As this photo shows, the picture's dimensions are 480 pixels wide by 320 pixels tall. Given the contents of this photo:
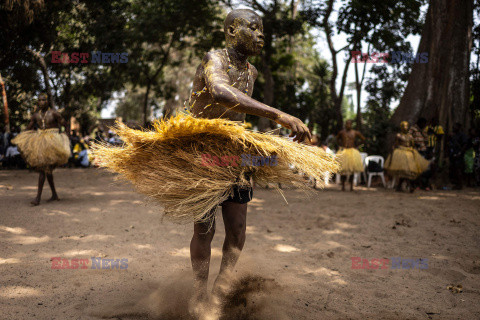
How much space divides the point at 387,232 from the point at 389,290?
7.35 ft

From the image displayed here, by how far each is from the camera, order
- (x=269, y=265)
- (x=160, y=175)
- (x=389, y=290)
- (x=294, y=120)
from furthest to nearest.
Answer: (x=269, y=265), (x=389, y=290), (x=160, y=175), (x=294, y=120)

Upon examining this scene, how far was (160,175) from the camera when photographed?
223cm

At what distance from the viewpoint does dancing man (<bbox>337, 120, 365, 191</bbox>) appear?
31.6 feet

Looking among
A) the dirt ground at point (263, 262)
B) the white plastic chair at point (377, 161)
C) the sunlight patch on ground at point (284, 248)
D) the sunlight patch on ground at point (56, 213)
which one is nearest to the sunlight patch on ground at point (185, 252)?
the dirt ground at point (263, 262)

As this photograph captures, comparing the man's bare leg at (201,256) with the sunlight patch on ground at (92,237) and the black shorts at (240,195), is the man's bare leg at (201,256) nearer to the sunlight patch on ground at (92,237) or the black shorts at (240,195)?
the black shorts at (240,195)

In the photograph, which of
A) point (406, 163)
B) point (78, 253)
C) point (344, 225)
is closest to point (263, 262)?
point (78, 253)

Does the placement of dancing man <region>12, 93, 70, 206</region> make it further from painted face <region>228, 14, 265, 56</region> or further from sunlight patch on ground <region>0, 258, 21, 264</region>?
painted face <region>228, 14, 265, 56</region>

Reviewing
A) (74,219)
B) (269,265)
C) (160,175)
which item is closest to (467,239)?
(269,265)

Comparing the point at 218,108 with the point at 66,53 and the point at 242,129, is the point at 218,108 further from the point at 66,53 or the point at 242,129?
the point at 66,53

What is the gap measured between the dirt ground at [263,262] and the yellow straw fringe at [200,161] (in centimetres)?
37

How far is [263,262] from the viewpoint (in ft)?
12.5

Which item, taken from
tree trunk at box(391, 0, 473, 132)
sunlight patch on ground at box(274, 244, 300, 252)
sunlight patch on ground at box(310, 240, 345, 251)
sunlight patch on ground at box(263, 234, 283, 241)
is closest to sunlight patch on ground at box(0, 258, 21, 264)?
sunlight patch on ground at box(274, 244, 300, 252)

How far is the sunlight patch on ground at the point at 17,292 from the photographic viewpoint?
272 cm

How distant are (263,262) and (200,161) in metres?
2.00
